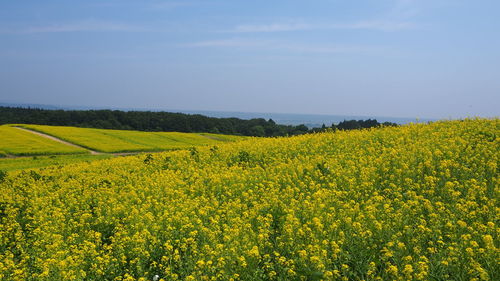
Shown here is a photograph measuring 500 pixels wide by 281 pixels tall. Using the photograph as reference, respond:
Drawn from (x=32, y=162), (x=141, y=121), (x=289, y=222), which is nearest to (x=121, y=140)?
(x=32, y=162)

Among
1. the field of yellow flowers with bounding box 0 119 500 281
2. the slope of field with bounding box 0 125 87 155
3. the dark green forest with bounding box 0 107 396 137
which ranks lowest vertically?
the slope of field with bounding box 0 125 87 155

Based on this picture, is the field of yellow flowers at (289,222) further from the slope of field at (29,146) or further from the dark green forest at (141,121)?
the dark green forest at (141,121)

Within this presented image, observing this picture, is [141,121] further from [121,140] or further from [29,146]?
[29,146]

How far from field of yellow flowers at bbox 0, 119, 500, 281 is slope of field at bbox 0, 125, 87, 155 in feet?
107

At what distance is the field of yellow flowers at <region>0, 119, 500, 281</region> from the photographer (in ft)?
19.3

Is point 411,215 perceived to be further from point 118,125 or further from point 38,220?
point 118,125

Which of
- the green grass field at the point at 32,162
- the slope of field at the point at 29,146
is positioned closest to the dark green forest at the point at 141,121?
the slope of field at the point at 29,146

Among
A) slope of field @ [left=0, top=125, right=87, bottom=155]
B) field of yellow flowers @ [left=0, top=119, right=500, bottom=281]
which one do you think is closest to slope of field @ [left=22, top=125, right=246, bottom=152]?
slope of field @ [left=0, top=125, right=87, bottom=155]

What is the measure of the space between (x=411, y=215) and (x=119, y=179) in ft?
35.9

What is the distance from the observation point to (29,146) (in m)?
45.9

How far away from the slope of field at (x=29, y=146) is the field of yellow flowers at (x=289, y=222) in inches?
1279

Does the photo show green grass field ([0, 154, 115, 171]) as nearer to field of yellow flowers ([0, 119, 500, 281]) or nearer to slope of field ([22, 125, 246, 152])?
slope of field ([22, 125, 246, 152])

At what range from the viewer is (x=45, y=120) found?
104m

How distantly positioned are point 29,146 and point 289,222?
4783 centimetres
